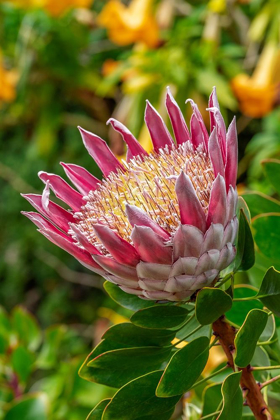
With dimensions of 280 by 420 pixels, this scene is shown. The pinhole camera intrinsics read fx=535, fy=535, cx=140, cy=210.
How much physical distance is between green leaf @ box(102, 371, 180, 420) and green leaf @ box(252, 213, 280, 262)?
0.18m

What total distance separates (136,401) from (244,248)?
0.15 meters

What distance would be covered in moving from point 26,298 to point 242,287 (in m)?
3.04

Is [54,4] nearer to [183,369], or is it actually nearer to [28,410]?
[28,410]

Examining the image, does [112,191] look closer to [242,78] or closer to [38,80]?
[242,78]

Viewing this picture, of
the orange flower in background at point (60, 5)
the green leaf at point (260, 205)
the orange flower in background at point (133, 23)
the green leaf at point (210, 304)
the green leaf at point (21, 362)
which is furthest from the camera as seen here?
the orange flower in background at point (60, 5)

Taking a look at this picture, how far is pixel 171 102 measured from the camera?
0.49m

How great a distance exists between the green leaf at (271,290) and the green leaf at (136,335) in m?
0.09

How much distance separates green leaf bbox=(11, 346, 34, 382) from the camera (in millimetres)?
1041

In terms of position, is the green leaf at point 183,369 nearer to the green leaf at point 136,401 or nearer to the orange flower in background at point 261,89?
the green leaf at point 136,401

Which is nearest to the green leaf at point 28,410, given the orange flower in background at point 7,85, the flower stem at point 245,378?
the flower stem at point 245,378

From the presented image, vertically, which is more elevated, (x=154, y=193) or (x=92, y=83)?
(x=154, y=193)

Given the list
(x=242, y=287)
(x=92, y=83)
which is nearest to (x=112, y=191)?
(x=242, y=287)

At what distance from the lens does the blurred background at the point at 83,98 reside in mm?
1660

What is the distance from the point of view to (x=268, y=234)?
548 millimetres
